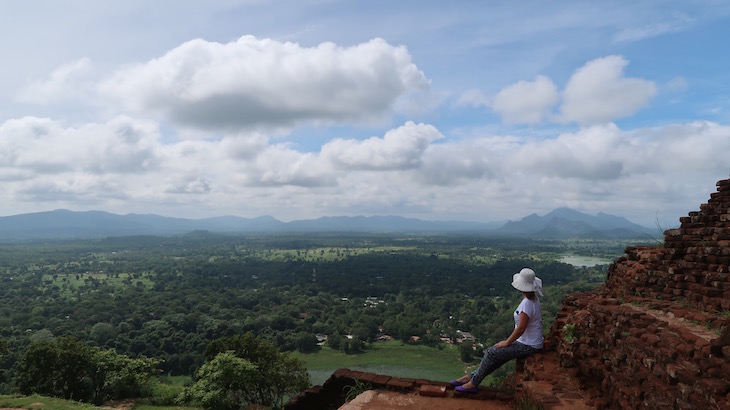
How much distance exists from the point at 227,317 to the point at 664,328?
60.7 metres

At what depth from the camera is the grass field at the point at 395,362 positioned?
35.7 metres

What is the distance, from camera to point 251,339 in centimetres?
2148

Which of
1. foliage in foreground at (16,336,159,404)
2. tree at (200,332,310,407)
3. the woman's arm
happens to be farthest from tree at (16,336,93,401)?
the woman's arm

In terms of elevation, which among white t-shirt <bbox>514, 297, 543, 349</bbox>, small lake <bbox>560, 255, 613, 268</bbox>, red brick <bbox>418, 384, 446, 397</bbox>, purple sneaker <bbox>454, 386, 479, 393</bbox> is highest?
white t-shirt <bbox>514, 297, 543, 349</bbox>

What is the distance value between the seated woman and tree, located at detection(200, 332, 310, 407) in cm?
1675

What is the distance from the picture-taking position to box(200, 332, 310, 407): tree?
67.2 ft

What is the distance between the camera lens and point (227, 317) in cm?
5800

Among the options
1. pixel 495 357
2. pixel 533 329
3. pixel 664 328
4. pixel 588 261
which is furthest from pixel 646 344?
pixel 588 261

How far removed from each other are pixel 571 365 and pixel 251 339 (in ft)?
61.7

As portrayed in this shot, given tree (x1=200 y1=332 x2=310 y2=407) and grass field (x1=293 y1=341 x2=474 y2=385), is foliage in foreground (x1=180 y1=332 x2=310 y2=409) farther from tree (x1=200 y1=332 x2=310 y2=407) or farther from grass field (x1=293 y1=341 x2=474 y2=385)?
grass field (x1=293 y1=341 x2=474 y2=385)

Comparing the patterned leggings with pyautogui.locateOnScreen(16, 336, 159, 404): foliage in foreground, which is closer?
the patterned leggings

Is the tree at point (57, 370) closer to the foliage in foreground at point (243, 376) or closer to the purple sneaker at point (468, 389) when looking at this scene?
the foliage in foreground at point (243, 376)

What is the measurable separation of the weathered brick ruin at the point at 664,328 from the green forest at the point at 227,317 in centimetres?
1624

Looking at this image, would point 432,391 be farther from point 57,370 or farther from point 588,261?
point 588,261
